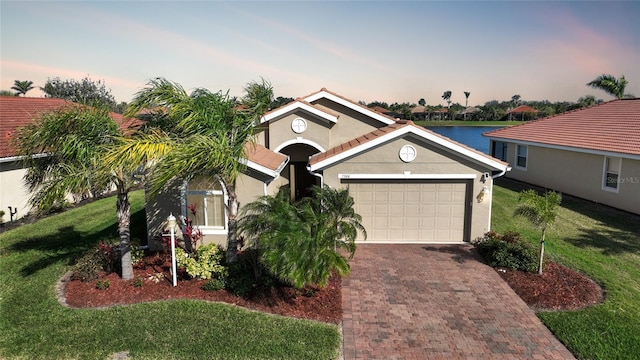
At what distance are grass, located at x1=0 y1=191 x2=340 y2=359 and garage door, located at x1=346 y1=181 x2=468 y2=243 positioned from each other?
551 cm

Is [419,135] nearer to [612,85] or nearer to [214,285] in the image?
[214,285]

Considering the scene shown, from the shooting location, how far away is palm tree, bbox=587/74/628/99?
1154 inches

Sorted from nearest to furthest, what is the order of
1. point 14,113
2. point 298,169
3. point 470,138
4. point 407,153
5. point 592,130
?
point 407,153, point 298,169, point 14,113, point 592,130, point 470,138

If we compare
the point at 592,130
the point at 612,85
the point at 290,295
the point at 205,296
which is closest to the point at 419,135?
the point at 290,295

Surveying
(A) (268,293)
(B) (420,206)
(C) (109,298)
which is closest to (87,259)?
(C) (109,298)

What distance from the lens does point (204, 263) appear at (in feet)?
33.1

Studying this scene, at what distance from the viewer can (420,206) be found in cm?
1295

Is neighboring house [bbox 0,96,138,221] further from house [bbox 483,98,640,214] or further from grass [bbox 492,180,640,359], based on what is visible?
house [bbox 483,98,640,214]

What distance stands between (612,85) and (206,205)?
31.1 metres

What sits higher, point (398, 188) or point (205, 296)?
point (398, 188)

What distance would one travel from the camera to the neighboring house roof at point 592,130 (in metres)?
16.9

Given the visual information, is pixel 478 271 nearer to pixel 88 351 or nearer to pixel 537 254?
pixel 537 254

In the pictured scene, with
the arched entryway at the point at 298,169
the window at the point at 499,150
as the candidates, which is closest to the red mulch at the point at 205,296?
the arched entryway at the point at 298,169

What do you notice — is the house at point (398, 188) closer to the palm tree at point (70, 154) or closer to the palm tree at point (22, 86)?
the palm tree at point (70, 154)
